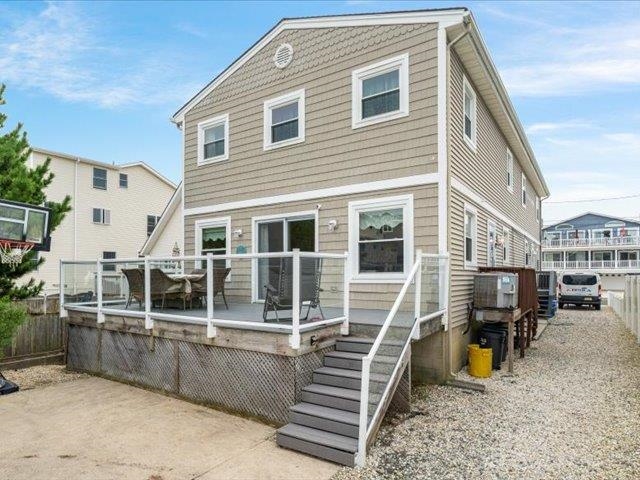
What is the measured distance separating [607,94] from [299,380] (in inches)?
1077

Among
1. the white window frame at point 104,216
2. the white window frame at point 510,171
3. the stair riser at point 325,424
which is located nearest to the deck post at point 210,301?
the stair riser at point 325,424

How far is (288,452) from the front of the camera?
455 cm

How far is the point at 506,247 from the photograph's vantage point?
12133mm

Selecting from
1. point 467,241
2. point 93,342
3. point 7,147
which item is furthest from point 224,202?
point 467,241

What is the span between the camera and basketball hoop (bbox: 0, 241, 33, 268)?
8289mm

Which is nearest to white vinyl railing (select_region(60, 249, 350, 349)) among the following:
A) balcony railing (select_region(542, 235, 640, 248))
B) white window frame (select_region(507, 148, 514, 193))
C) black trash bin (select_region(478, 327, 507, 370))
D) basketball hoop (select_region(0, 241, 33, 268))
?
basketball hoop (select_region(0, 241, 33, 268))

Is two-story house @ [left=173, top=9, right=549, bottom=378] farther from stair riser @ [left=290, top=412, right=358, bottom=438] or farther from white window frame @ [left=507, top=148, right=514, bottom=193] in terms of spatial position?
stair riser @ [left=290, top=412, right=358, bottom=438]

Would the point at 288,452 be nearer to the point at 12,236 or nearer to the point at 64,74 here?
the point at 12,236

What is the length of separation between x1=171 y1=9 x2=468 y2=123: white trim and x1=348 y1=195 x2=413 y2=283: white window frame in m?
3.06

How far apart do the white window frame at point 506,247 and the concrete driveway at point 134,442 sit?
351 inches

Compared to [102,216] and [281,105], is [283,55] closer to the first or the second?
[281,105]

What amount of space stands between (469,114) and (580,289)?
51.3ft

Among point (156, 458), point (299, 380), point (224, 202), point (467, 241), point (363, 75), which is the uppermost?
point (363, 75)

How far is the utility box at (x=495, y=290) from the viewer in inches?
297
